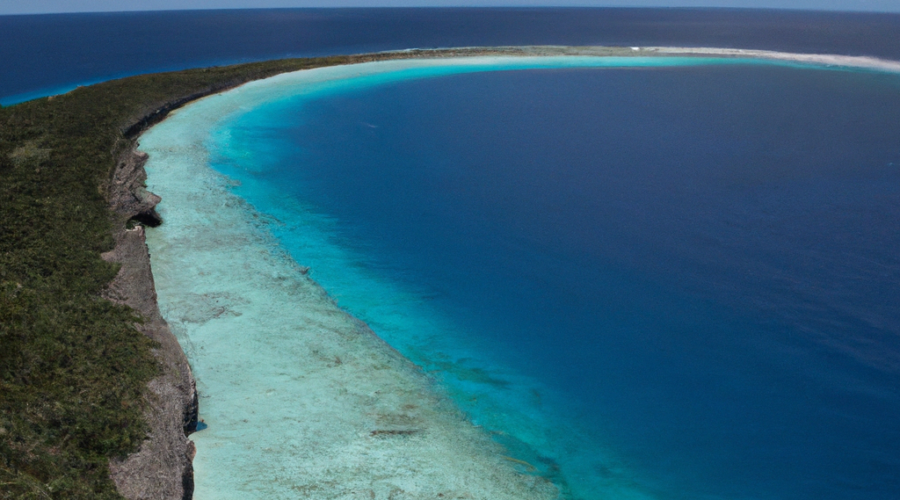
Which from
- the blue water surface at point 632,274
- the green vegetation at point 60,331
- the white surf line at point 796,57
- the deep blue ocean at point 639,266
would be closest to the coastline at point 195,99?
the white surf line at point 796,57

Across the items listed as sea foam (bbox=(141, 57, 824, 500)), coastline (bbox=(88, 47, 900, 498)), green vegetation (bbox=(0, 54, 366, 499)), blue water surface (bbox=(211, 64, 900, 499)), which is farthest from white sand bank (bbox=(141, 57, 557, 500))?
green vegetation (bbox=(0, 54, 366, 499))

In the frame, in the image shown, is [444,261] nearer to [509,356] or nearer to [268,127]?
[509,356]

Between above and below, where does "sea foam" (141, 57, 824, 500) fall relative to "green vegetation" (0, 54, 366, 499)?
below

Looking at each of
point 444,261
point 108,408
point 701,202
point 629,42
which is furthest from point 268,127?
point 629,42

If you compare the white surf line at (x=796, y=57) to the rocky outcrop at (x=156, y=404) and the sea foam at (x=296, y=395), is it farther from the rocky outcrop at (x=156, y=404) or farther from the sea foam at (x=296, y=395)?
the rocky outcrop at (x=156, y=404)

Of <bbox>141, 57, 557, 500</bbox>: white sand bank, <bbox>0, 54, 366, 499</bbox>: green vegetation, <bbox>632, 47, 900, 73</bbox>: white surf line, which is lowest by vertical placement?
<bbox>141, 57, 557, 500</bbox>: white sand bank

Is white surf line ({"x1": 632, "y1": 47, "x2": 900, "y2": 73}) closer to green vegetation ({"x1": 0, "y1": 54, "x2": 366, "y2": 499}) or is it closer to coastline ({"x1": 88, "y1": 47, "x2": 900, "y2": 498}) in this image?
coastline ({"x1": 88, "y1": 47, "x2": 900, "y2": 498})
